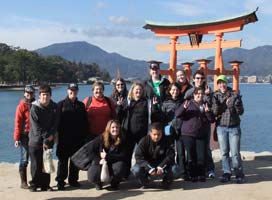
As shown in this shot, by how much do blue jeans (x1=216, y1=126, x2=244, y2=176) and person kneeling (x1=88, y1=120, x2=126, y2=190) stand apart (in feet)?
4.43

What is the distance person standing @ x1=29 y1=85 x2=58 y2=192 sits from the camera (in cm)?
539

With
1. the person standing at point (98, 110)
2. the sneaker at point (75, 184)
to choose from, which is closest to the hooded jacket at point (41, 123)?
the person standing at point (98, 110)

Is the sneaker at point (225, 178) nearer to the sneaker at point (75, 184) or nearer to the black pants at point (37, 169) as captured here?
the sneaker at point (75, 184)

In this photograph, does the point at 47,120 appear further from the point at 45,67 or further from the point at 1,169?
the point at 45,67

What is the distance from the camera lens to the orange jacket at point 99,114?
5.82 m

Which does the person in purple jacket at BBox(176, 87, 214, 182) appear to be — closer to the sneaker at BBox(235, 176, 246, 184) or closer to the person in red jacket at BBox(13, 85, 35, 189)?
the sneaker at BBox(235, 176, 246, 184)

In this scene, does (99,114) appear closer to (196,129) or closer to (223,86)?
(196,129)

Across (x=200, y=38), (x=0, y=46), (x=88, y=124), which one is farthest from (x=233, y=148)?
(x=0, y=46)

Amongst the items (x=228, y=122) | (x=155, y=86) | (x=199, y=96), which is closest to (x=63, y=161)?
(x=155, y=86)

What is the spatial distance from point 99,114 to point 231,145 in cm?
181

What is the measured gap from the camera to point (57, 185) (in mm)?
5781

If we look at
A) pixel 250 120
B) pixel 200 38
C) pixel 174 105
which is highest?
pixel 200 38

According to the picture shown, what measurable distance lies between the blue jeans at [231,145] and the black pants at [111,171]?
1.40 meters

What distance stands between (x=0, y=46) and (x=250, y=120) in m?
82.1
